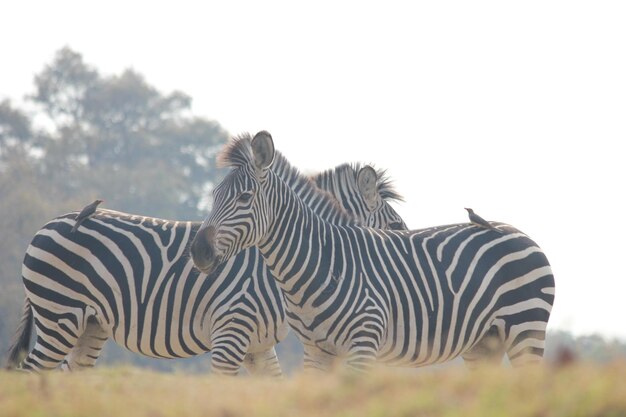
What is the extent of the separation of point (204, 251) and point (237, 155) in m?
1.04

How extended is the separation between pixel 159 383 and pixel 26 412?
1.07 m

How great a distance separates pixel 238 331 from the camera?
452 inches

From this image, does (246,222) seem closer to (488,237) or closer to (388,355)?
(388,355)

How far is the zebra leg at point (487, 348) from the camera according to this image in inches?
441

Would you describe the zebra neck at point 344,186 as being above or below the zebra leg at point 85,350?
above

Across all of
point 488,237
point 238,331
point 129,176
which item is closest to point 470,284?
point 488,237

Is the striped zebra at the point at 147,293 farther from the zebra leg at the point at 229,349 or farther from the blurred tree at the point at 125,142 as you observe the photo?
the blurred tree at the point at 125,142

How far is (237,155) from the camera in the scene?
10.6 meters

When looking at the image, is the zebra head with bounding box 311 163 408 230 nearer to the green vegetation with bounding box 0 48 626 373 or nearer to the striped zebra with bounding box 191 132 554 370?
the striped zebra with bounding box 191 132 554 370

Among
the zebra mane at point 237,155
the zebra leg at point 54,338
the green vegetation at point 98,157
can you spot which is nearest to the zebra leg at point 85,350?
the zebra leg at point 54,338

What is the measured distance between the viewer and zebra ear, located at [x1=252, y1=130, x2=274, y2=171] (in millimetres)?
10602

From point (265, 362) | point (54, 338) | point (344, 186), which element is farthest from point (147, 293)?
point (344, 186)

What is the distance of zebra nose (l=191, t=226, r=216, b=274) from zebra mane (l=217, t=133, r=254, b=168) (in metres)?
0.75

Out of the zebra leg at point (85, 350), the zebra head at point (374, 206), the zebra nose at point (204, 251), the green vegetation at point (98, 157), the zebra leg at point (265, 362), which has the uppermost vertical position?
the green vegetation at point (98, 157)
